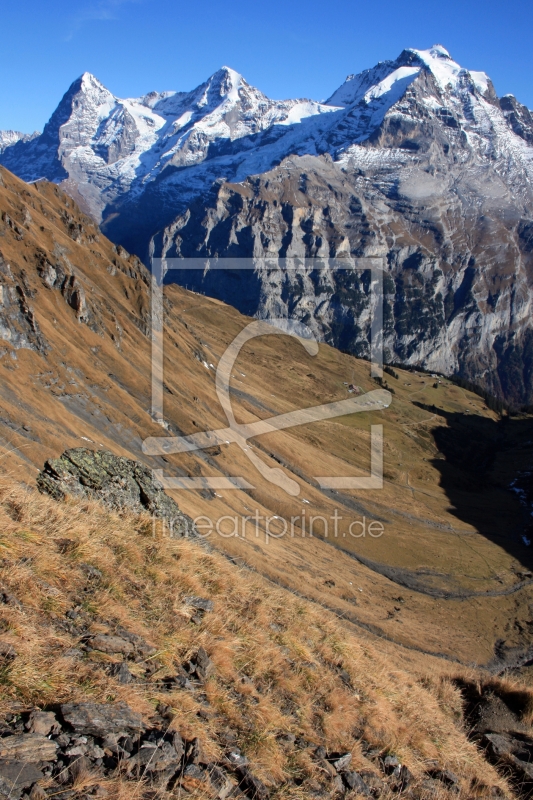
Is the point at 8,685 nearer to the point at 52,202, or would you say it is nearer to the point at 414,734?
the point at 414,734

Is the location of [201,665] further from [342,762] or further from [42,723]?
[42,723]

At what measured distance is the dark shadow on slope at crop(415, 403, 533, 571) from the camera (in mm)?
104812

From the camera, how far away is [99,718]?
711 centimetres

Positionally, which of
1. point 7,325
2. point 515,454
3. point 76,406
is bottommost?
point 76,406

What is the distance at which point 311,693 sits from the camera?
10836 millimetres

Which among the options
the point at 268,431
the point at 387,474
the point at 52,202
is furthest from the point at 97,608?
the point at 387,474

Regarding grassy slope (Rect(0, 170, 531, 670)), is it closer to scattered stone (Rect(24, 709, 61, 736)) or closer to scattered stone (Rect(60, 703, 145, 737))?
scattered stone (Rect(60, 703, 145, 737))

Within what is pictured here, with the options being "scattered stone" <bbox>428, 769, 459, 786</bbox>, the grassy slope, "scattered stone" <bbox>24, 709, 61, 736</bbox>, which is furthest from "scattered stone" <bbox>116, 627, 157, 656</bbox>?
the grassy slope

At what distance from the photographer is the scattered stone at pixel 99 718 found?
6852 millimetres

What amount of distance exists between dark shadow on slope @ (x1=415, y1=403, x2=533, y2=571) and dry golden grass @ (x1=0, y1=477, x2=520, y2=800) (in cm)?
8810

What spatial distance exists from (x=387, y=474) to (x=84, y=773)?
11724 centimetres

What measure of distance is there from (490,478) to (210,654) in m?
151

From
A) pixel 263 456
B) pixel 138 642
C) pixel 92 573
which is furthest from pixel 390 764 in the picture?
pixel 263 456

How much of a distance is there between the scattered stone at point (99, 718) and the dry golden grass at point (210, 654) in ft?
0.65
